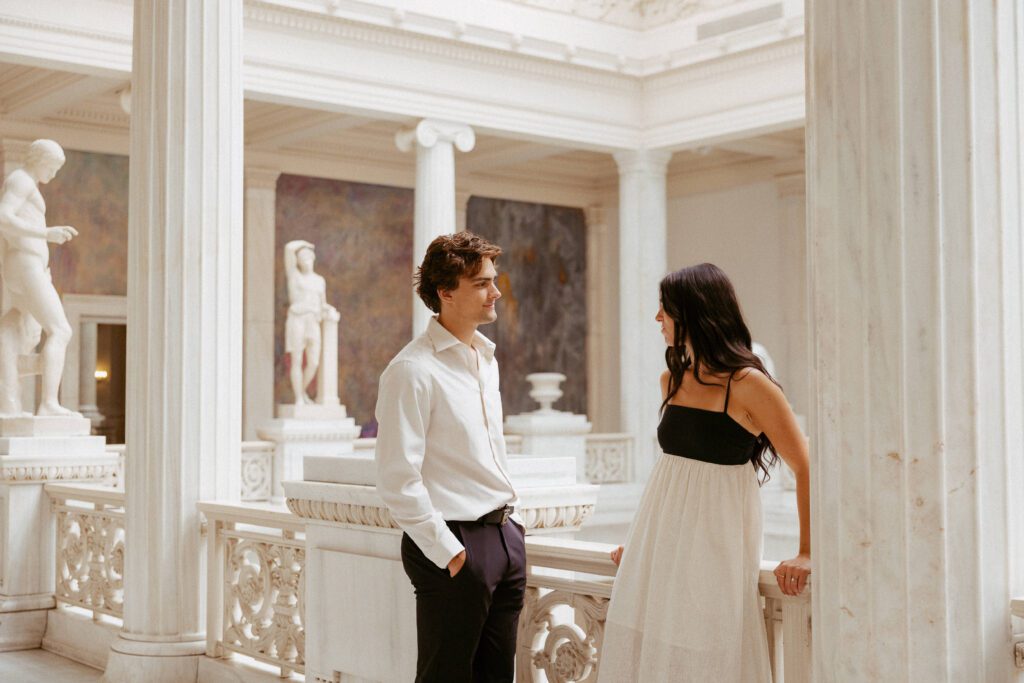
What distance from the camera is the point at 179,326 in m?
6.40

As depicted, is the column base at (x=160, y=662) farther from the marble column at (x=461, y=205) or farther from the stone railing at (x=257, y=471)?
the marble column at (x=461, y=205)

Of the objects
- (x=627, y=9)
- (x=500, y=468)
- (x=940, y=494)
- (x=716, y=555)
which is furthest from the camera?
(x=627, y=9)

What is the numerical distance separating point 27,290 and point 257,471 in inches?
232

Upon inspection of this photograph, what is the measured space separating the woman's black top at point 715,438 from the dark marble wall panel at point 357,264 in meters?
16.0

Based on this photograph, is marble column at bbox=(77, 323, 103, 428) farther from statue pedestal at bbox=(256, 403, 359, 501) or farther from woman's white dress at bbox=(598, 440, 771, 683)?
woman's white dress at bbox=(598, 440, 771, 683)

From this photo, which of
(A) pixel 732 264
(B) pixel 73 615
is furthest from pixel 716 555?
(A) pixel 732 264

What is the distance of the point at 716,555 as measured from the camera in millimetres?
3482

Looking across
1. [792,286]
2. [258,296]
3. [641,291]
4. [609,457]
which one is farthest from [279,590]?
[792,286]

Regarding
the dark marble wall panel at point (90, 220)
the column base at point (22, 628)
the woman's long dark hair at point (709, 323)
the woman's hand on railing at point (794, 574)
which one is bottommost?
the column base at point (22, 628)

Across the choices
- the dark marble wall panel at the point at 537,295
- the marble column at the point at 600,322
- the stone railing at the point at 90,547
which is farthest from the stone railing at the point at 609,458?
the stone railing at the point at 90,547

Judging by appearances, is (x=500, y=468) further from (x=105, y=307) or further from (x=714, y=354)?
(x=105, y=307)

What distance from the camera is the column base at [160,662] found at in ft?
20.6

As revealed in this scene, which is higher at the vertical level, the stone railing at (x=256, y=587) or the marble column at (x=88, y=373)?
the marble column at (x=88, y=373)

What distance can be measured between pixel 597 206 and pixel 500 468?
1969 cm
